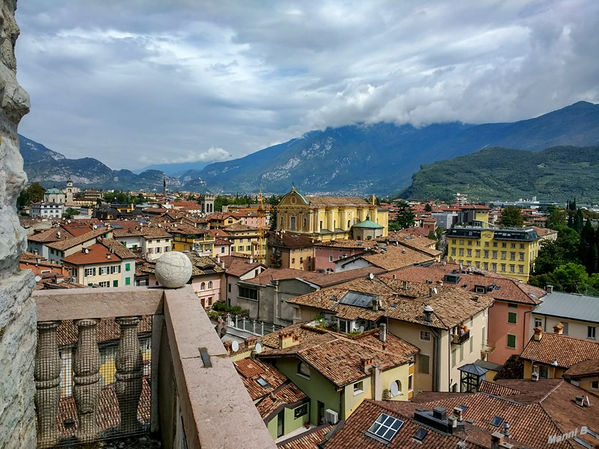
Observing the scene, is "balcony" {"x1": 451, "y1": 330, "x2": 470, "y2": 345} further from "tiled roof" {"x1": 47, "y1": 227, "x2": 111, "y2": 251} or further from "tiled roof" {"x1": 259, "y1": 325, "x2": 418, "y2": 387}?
"tiled roof" {"x1": 47, "y1": 227, "x2": 111, "y2": 251}

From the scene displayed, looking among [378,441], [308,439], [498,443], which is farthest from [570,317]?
[308,439]

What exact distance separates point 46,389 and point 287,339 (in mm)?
15021

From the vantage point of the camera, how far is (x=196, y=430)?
239cm

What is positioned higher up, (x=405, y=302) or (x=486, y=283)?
(x=405, y=302)

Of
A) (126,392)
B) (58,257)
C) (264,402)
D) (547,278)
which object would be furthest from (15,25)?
(547,278)

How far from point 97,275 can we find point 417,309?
32.5 metres

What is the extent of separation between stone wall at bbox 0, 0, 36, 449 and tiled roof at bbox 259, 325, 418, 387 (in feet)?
42.4

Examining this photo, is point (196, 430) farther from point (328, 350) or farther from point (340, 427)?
point (328, 350)

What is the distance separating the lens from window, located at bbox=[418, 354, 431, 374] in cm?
2070

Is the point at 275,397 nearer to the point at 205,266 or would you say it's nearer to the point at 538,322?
the point at 538,322

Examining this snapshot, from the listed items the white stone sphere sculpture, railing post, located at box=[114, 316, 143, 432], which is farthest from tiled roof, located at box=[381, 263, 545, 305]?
railing post, located at box=[114, 316, 143, 432]

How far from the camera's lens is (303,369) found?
16344 mm

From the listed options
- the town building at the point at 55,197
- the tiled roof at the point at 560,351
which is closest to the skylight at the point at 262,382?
the tiled roof at the point at 560,351

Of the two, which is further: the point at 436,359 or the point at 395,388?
the point at 436,359
